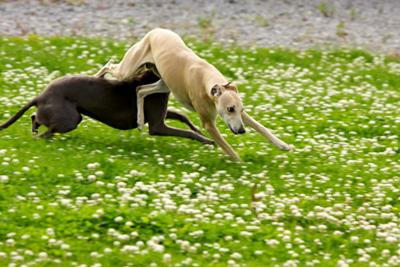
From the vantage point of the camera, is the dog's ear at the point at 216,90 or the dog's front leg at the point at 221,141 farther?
the dog's front leg at the point at 221,141

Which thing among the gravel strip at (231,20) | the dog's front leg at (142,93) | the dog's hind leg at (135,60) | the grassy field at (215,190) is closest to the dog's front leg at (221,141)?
the grassy field at (215,190)

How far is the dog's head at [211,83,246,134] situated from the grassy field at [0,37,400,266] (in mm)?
417

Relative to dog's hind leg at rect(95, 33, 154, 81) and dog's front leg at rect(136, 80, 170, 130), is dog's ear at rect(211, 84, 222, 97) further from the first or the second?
dog's hind leg at rect(95, 33, 154, 81)

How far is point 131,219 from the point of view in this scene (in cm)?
757

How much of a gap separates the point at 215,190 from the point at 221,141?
105cm

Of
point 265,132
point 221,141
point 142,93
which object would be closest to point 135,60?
point 142,93

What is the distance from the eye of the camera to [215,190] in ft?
28.0

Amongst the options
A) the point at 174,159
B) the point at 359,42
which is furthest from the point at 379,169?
the point at 359,42

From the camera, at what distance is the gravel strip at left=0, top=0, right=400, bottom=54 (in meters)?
15.1

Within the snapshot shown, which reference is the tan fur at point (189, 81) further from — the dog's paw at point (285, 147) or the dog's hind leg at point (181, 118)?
the dog's hind leg at point (181, 118)

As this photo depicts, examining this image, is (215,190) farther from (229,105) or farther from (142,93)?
(142,93)

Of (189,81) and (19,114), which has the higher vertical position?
(189,81)

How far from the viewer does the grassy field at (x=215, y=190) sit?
721cm

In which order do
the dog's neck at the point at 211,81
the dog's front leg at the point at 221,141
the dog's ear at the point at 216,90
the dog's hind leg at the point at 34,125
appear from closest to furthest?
the dog's ear at the point at 216,90 → the dog's neck at the point at 211,81 → the dog's front leg at the point at 221,141 → the dog's hind leg at the point at 34,125
